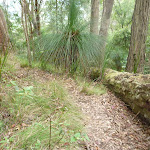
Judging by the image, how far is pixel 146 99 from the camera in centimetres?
142

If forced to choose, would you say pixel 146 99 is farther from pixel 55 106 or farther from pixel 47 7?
pixel 47 7

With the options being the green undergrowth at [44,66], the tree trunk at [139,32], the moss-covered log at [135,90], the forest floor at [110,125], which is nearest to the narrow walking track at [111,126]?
the forest floor at [110,125]

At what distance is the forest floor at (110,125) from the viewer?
110 cm

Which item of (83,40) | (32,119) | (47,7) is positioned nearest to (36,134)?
(32,119)

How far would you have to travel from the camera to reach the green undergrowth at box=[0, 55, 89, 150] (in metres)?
0.82

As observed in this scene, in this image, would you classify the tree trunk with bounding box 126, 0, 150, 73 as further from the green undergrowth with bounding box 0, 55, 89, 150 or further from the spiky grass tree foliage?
the green undergrowth with bounding box 0, 55, 89, 150

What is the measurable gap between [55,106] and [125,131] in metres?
0.84

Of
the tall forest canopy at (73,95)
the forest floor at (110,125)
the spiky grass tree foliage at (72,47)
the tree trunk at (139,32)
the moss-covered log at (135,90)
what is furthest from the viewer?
the tree trunk at (139,32)

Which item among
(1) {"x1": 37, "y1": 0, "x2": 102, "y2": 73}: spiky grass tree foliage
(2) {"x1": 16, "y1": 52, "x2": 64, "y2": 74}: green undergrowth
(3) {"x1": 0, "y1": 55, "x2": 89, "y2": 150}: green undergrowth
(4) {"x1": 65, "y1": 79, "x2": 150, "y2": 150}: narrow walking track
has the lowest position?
(4) {"x1": 65, "y1": 79, "x2": 150, "y2": 150}: narrow walking track

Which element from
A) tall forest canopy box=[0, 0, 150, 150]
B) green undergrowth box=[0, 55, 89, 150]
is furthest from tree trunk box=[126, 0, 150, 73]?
green undergrowth box=[0, 55, 89, 150]

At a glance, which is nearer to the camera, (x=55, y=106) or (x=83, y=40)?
(x=55, y=106)

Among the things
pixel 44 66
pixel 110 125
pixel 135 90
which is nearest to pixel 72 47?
pixel 44 66

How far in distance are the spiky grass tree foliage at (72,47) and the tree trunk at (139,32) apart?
86cm

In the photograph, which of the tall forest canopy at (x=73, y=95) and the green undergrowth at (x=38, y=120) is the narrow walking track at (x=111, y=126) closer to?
the tall forest canopy at (x=73, y=95)
